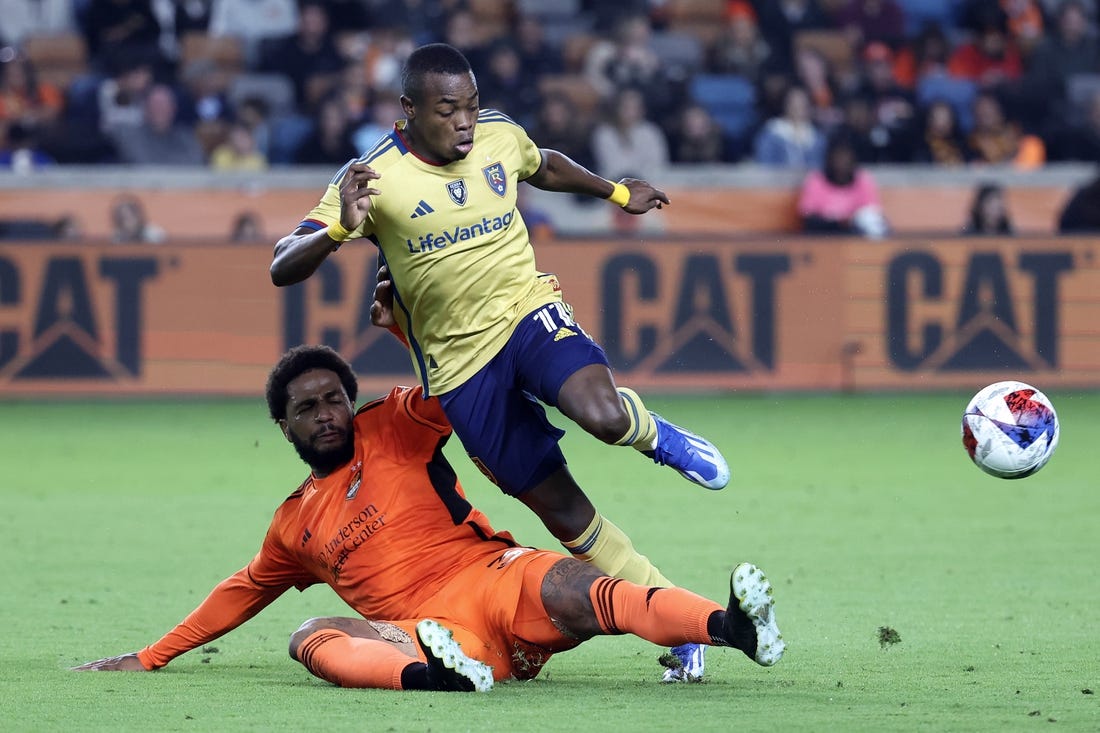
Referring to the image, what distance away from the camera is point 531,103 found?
1702cm

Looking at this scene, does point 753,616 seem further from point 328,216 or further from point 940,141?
point 940,141

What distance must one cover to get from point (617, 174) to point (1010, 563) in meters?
9.11

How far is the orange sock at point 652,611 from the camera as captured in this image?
5121 millimetres

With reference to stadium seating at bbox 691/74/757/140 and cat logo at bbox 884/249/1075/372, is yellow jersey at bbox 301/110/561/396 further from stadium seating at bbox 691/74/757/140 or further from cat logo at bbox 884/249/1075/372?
stadium seating at bbox 691/74/757/140

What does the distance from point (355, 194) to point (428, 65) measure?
0.57 meters

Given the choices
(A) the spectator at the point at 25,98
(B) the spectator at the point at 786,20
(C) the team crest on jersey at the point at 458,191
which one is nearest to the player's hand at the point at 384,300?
(C) the team crest on jersey at the point at 458,191

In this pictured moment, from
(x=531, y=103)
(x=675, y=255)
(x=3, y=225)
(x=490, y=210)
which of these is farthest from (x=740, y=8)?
(x=490, y=210)

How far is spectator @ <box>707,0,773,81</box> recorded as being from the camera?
18.2 meters

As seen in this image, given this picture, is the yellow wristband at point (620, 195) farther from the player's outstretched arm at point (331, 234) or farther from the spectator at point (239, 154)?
the spectator at point (239, 154)

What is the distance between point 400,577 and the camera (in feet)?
18.8

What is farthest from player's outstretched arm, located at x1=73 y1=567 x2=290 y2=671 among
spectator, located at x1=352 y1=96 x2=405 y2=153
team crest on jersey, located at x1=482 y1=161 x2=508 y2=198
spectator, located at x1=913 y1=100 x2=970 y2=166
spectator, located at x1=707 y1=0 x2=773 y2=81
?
spectator, located at x1=707 y1=0 x2=773 y2=81

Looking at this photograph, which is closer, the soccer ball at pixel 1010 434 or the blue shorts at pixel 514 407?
the blue shorts at pixel 514 407

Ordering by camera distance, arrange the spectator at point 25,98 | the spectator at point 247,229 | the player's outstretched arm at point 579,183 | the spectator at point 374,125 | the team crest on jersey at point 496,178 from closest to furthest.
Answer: the team crest on jersey at point 496,178 < the player's outstretched arm at point 579,183 < the spectator at point 247,229 < the spectator at point 374,125 < the spectator at point 25,98

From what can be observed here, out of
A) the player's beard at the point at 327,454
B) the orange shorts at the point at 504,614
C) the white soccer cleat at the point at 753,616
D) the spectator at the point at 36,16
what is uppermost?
the spectator at the point at 36,16
